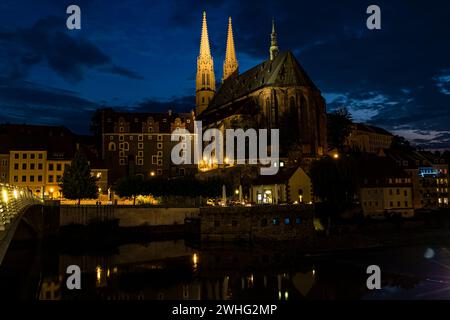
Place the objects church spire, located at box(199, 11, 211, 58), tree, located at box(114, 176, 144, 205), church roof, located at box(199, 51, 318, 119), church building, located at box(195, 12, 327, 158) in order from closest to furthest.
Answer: tree, located at box(114, 176, 144, 205)
church building, located at box(195, 12, 327, 158)
church roof, located at box(199, 51, 318, 119)
church spire, located at box(199, 11, 211, 58)

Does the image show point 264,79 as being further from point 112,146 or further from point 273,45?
point 112,146

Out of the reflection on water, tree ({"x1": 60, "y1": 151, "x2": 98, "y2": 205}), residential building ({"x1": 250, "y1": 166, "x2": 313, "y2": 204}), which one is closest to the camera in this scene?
the reflection on water

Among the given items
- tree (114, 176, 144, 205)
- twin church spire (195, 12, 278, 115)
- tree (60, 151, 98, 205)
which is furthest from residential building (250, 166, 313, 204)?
twin church spire (195, 12, 278, 115)

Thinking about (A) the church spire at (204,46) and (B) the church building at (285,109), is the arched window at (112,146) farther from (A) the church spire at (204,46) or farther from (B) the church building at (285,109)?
(A) the church spire at (204,46)

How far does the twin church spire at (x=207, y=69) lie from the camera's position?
131250mm

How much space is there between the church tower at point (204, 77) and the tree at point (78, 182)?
68.2m

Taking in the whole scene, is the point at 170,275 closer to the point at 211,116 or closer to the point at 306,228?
the point at 306,228

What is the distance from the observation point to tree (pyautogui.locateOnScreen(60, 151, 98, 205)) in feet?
219

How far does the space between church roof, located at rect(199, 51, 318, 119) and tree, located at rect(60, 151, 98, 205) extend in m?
43.6

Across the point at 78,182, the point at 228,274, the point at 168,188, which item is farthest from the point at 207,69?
the point at 228,274

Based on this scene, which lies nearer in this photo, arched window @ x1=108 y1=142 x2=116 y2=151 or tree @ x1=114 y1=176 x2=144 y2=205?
tree @ x1=114 y1=176 x2=144 y2=205

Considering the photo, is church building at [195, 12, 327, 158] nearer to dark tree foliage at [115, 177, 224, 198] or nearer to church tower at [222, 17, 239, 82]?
dark tree foliage at [115, 177, 224, 198]

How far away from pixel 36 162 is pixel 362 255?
57.3 meters

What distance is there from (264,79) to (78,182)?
50.6m
